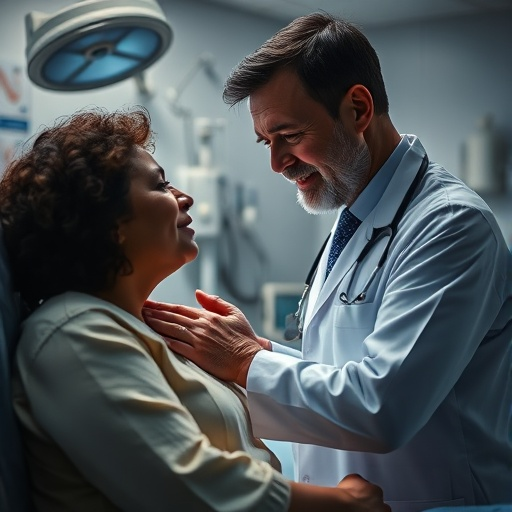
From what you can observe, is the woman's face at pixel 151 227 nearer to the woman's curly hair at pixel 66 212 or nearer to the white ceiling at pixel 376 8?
the woman's curly hair at pixel 66 212

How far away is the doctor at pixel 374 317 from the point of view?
1302mm

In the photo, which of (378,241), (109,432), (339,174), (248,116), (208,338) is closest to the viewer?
(109,432)

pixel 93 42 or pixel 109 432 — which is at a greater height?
pixel 93 42

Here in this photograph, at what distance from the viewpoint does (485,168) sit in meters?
4.05

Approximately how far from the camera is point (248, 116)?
167 inches

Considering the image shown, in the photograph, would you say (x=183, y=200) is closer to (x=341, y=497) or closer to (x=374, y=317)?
(x=374, y=317)

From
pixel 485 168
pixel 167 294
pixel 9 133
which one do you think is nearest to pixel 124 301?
pixel 9 133

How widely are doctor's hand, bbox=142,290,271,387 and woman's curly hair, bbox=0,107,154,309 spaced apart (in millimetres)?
170

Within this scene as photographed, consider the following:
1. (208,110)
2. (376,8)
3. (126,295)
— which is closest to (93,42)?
(126,295)

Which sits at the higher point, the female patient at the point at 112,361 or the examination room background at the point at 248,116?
the examination room background at the point at 248,116

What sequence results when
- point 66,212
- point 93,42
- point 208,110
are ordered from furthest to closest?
point 208,110 < point 93,42 < point 66,212

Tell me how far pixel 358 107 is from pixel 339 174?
0.14 metres

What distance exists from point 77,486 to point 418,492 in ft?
1.98

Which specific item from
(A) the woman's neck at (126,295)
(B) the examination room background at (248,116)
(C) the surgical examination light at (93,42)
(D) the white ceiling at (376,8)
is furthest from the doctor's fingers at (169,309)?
(D) the white ceiling at (376,8)
